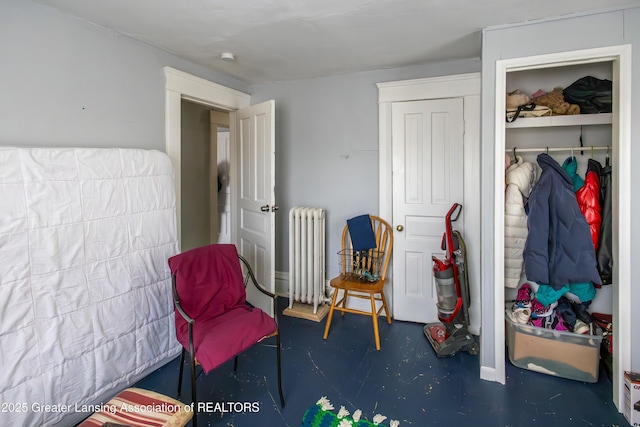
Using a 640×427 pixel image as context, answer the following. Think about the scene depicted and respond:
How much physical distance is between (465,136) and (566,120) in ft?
2.50

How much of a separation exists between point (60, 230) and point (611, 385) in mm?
3442

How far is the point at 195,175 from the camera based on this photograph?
4434 mm

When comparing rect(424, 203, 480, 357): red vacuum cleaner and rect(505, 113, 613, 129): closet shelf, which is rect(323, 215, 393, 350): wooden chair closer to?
rect(424, 203, 480, 357): red vacuum cleaner

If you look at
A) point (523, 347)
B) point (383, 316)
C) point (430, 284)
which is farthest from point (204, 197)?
point (523, 347)

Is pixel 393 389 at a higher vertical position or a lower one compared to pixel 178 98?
lower

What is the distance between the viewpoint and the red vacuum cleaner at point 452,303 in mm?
2574

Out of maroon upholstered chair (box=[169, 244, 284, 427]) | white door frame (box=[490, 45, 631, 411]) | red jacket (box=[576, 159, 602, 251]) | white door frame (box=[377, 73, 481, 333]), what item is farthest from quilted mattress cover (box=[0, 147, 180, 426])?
red jacket (box=[576, 159, 602, 251])

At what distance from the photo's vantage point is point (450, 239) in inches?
105

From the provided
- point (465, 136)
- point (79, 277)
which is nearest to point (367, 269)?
point (465, 136)

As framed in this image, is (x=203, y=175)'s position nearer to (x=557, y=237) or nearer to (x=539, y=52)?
(x=539, y=52)

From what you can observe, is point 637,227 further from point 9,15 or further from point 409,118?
point 9,15

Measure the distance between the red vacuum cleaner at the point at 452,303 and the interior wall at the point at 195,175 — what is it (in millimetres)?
3121

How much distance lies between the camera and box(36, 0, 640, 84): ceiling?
1923 mm

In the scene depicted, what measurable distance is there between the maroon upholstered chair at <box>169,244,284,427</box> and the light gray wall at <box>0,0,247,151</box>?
39.4 inches
